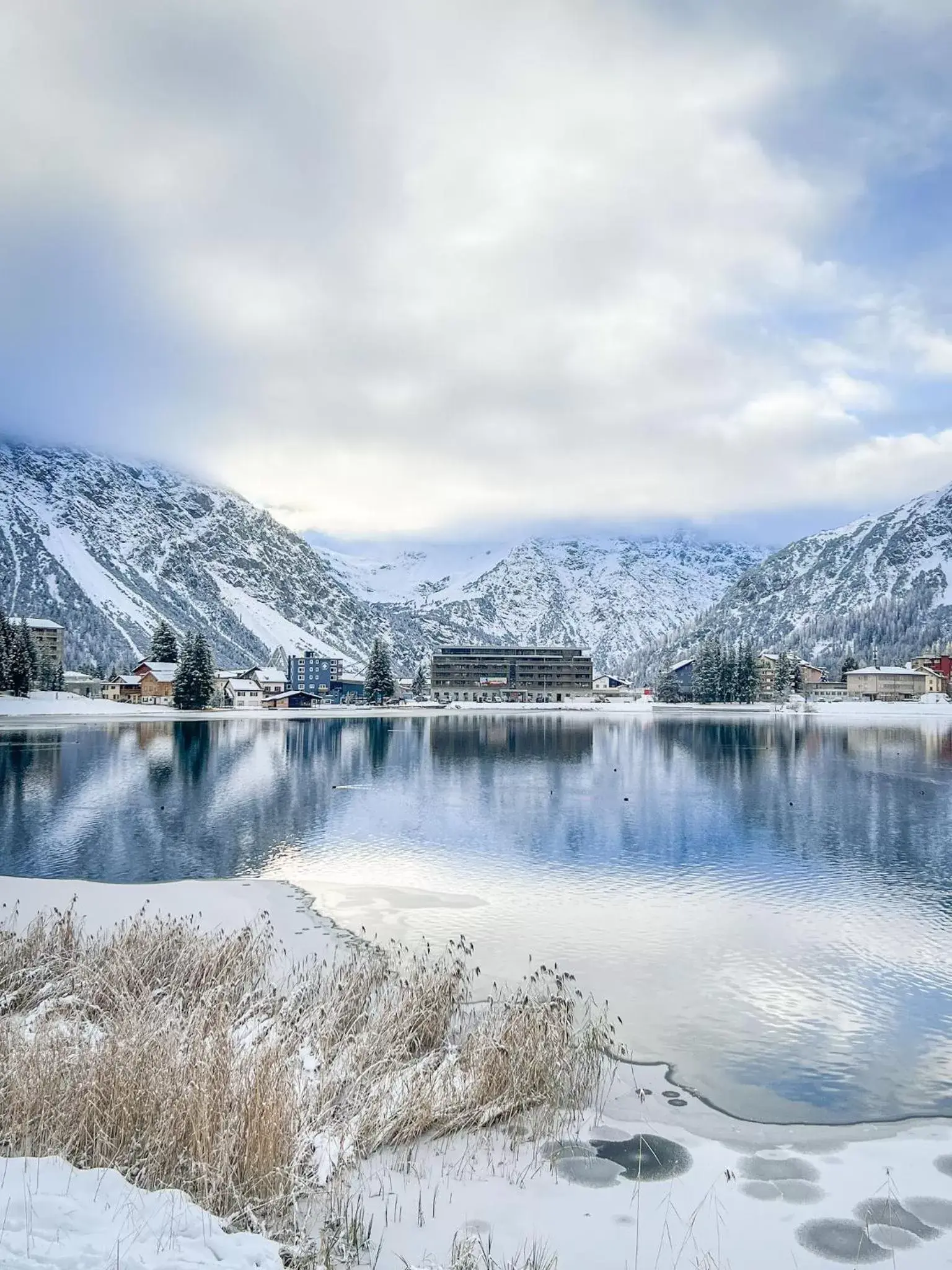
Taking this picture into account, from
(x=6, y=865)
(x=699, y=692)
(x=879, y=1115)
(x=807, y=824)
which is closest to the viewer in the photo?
(x=879, y=1115)

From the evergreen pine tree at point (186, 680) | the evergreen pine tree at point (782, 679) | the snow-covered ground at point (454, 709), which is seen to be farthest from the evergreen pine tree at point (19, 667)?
the evergreen pine tree at point (782, 679)

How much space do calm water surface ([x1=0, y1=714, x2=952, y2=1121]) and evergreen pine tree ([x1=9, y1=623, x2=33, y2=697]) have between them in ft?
167

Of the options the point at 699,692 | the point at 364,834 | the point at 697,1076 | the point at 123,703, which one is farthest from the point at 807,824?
the point at 699,692

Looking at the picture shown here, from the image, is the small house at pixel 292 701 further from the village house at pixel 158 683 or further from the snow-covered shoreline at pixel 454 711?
the village house at pixel 158 683

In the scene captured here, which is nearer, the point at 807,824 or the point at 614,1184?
the point at 614,1184

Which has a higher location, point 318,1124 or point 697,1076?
point 318,1124

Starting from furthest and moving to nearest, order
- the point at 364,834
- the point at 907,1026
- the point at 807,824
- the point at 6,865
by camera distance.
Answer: the point at 807,824
the point at 364,834
the point at 6,865
the point at 907,1026

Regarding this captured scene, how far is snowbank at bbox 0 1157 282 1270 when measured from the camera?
6.54m

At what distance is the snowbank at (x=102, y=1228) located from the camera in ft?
21.5

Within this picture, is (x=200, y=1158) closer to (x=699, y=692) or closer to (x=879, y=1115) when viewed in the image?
(x=879, y=1115)

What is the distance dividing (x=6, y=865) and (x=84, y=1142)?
20.1 metres

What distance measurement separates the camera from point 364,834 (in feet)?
108

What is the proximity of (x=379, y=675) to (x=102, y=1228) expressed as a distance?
163 meters

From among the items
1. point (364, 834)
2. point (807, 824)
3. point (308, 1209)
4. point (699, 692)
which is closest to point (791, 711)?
point (699, 692)
